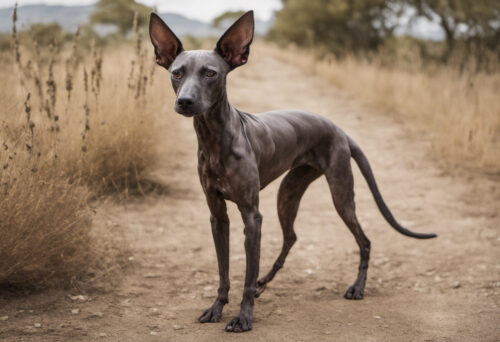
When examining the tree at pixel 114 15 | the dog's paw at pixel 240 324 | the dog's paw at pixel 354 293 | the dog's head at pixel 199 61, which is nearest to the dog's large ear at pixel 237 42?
the dog's head at pixel 199 61

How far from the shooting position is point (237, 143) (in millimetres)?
2795

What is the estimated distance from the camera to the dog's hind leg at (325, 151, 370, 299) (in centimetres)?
345

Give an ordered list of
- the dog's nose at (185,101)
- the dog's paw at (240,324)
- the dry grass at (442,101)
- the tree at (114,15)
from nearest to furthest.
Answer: the dog's nose at (185,101), the dog's paw at (240,324), the dry grass at (442,101), the tree at (114,15)

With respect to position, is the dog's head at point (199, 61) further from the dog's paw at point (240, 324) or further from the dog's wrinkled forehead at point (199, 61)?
the dog's paw at point (240, 324)

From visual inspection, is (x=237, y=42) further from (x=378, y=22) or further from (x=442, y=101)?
(x=378, y=22)

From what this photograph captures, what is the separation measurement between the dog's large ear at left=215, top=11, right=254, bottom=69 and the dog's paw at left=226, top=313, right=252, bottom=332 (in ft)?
4.77

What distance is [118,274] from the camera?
12.4 ft

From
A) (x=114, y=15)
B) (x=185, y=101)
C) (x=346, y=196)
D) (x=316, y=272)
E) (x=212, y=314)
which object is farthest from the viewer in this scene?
(x=114, y=15)

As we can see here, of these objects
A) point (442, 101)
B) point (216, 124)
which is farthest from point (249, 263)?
point (442, 101)

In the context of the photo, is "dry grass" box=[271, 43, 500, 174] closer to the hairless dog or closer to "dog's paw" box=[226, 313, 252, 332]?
the hairless dog

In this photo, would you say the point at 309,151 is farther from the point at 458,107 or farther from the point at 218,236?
the point at 458,107

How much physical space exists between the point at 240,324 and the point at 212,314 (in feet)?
0.83

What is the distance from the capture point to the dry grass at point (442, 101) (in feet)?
21.4

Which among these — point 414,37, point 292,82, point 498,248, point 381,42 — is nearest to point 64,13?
point 498,248
